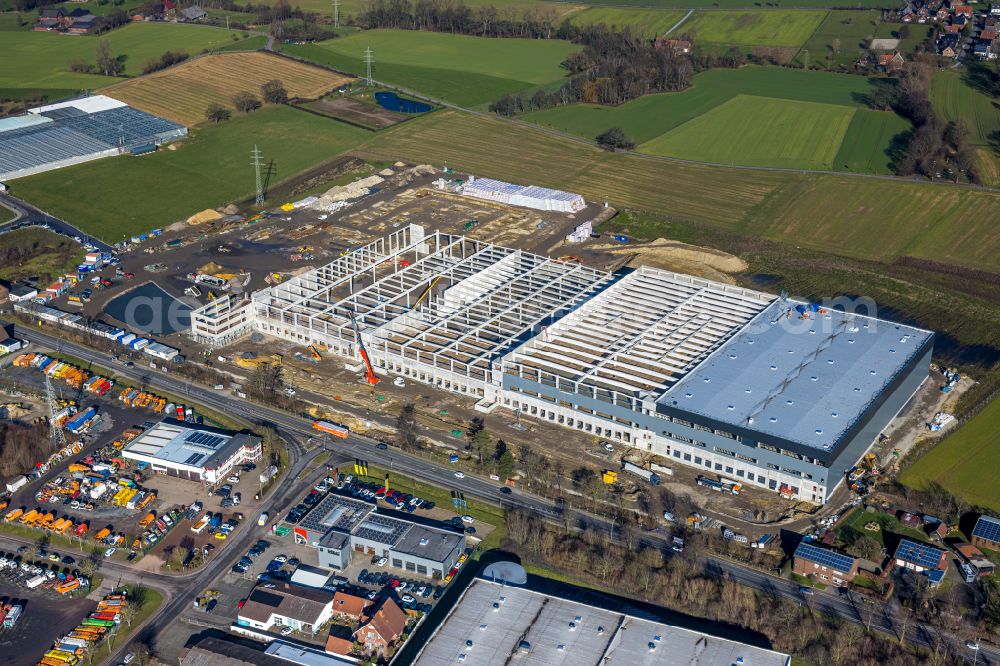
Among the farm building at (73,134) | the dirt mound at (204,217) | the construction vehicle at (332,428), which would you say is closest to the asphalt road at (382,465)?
the construction vehicle at (332,428)

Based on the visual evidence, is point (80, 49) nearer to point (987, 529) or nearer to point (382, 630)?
point (382, 630)

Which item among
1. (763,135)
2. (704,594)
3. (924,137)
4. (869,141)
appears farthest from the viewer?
(763,135)

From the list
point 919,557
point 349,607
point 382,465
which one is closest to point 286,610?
point 349,607

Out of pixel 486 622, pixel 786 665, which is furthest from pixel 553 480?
pixel 786 665

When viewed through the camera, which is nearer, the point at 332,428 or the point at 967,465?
the point at 967,465

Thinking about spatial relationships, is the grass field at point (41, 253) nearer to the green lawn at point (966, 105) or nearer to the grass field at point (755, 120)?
the grass field at point (755, 120)

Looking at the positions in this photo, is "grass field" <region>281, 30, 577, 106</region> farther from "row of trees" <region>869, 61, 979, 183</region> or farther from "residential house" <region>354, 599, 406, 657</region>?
"residential house" <region>354, 599, 406, 657</region>

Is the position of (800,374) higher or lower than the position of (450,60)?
lower
